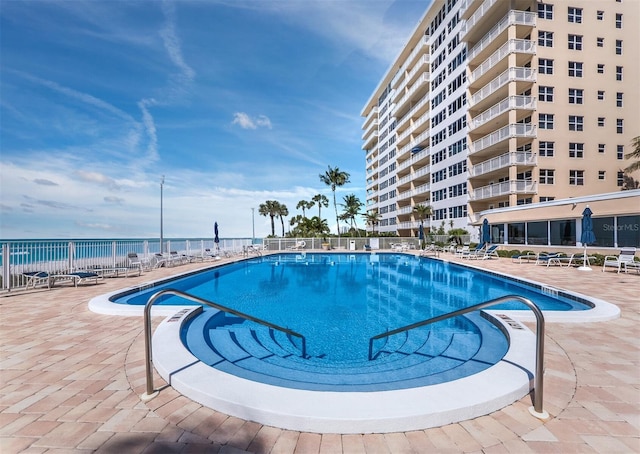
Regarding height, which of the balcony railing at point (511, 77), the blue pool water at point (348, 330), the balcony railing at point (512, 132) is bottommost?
the blue pool water at point (348, 330)

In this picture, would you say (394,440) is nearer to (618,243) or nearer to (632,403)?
(632,403)

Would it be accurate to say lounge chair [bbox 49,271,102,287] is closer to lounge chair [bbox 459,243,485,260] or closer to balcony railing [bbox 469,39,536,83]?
lounge chair [bbox 459,243,485,260]

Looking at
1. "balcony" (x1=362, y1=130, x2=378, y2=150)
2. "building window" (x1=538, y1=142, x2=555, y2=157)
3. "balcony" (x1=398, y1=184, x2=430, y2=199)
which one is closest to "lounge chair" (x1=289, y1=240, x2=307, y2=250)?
"balcony" (x1=398, y1=184, x2=430, y2=199)

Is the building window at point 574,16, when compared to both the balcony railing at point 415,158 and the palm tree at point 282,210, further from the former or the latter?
the palm tree at point 282,210

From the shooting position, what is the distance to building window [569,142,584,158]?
24484 mm

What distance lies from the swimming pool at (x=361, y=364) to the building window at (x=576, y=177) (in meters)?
20.7

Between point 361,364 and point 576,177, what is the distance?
30.1 meters

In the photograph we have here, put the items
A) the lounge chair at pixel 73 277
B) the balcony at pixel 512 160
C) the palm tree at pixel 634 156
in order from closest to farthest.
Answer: the lounge chair at pixel 73 277 < the palm tree at pixel 634 156 < the balcony at pixel 512 160

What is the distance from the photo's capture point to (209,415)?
99.1 inches

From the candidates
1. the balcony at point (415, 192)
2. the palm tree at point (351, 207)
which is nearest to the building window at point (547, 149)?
the balcony at point (415, 192)

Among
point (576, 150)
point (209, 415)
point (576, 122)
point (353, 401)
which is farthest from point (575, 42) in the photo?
point (209, 415)

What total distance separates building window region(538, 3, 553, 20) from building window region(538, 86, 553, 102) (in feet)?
19.9

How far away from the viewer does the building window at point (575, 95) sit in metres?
24.5

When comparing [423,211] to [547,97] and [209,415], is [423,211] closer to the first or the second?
[547,97]
